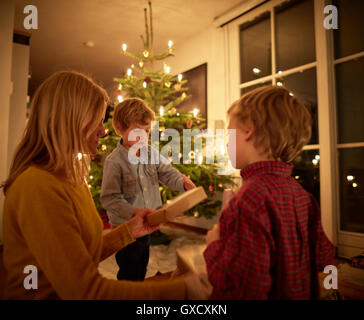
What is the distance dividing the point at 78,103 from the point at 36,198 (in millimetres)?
301

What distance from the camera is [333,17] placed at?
2.36 metres

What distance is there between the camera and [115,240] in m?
0.93

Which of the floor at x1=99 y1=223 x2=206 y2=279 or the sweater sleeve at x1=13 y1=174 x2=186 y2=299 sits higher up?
the sweater sleeve at x1=13 y1=174 x2=186 y2=299

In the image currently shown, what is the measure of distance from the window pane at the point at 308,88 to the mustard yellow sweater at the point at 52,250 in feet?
7.86

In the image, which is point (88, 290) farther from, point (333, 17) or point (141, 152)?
point (333, 17)

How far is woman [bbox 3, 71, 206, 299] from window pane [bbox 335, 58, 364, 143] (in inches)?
92.2

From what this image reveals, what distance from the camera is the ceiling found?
10.0ft

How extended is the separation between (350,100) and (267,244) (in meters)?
2.28

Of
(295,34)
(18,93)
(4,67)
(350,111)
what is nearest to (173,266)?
(350,111)

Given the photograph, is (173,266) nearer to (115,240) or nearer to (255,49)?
(115,240)

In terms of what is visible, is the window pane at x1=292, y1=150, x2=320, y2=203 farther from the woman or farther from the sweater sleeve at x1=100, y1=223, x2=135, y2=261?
the woman

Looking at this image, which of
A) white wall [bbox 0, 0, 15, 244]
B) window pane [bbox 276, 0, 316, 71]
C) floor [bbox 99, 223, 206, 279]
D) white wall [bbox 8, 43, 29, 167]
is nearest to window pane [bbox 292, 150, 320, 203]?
window pane [bbox 276, 0, 316, 71]

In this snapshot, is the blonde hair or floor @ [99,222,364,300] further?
floor @ [99,222,364,300]
